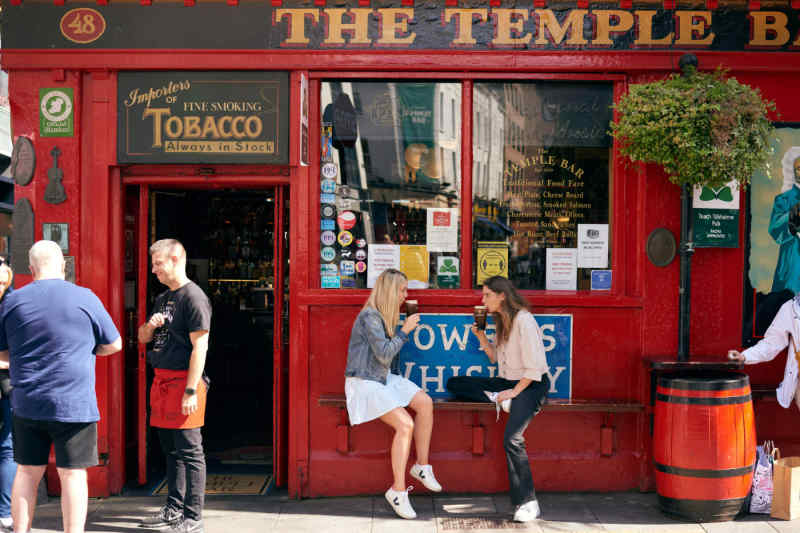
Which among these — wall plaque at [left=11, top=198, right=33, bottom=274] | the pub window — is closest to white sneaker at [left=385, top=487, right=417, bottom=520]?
the pub window

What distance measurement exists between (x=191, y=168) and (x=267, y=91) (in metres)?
0.87

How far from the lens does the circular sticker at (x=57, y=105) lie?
546 cm

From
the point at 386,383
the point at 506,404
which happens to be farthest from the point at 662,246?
the point at 386,383

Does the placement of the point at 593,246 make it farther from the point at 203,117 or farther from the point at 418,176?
the point at 203,117

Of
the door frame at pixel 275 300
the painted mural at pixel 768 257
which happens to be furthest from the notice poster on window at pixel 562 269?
the door frame at pixel 275 300

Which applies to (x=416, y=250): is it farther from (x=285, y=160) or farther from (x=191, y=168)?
(x=191, y=168)

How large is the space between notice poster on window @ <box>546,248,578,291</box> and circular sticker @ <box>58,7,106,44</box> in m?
4.00

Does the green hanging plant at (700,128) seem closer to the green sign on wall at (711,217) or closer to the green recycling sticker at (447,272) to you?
the green sign on wall at (711,217)

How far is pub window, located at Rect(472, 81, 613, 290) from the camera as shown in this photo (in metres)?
5.61

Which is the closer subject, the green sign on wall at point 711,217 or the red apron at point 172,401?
the red apron at point 172,401

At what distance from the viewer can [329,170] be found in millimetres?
5590

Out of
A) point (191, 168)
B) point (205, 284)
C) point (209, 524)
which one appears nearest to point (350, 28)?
point (191, 168)

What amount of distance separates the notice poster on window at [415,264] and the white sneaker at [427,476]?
4.66 feet

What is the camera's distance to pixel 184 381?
4496 millimetres
